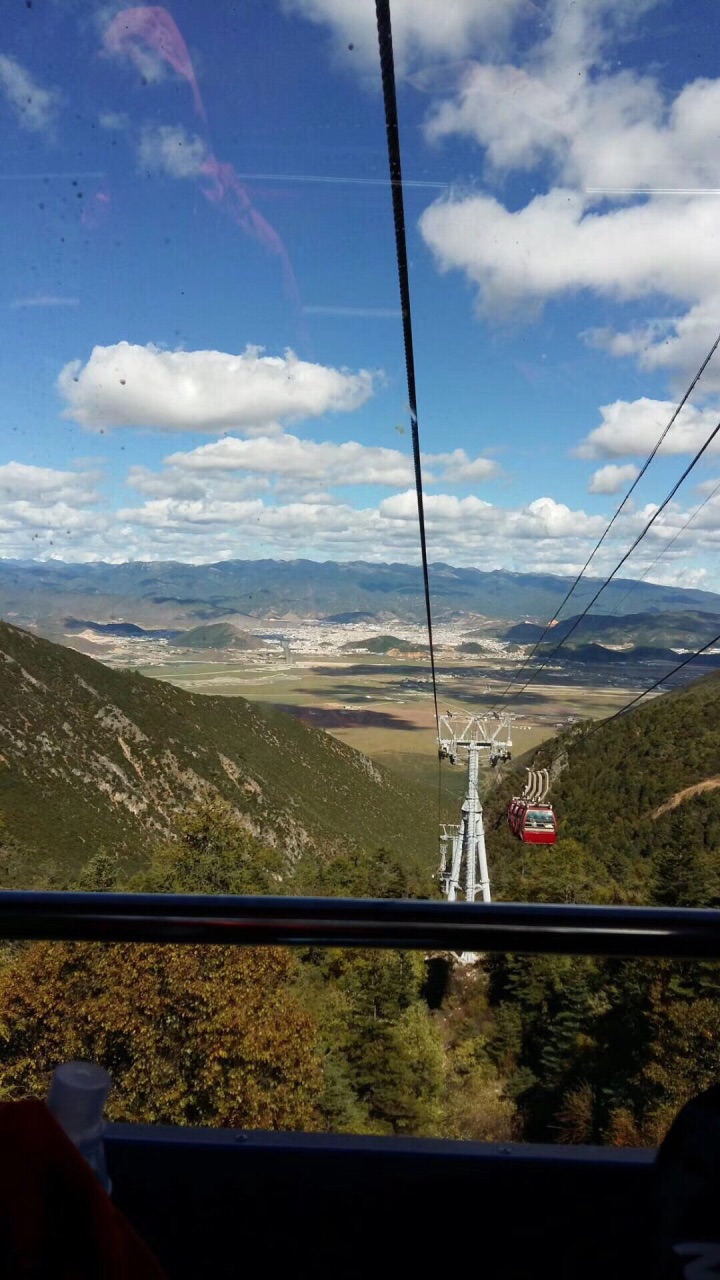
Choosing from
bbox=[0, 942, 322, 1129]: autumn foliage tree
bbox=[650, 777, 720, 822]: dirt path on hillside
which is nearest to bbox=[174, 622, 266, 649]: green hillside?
bbox=[650, 777, 720, 822]: dirt path on hillside

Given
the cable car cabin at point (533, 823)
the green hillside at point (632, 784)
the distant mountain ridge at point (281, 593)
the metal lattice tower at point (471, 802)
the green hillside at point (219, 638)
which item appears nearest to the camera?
the metal lattice tower at point (471, 802)

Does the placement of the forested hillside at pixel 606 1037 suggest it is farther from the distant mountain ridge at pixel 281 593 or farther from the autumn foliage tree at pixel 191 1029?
the distant mountain ridge at pixel 281 593

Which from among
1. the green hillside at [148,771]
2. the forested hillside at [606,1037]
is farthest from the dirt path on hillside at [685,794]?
the forested hillside at [606,1037]

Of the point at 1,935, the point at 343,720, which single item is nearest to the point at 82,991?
the point at 1,935

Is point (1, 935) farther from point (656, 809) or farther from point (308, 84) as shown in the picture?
point (656, 809)

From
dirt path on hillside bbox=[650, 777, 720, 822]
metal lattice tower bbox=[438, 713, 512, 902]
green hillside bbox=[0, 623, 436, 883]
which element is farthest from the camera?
dirt path on hillside bbox=[650, 777, 720, 822]

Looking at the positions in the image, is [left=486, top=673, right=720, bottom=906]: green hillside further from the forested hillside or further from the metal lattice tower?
the forested hillside
